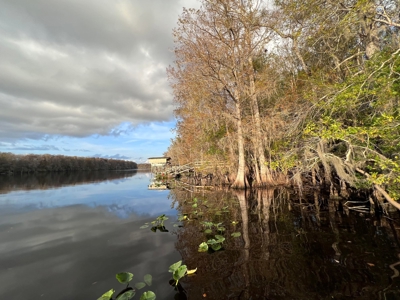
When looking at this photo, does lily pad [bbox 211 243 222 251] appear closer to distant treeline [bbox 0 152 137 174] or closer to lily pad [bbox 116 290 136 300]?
lily pad [bbox 116 290 136 300]

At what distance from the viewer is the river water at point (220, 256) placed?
3.23 meters

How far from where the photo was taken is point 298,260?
4.06 m

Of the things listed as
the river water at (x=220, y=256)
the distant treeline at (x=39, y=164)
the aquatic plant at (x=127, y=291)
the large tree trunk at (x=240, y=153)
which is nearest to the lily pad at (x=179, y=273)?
the river water at (x=220, y=256)

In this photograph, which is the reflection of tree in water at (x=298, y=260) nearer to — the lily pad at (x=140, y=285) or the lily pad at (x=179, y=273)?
the lily pad at (x=179, y=273)

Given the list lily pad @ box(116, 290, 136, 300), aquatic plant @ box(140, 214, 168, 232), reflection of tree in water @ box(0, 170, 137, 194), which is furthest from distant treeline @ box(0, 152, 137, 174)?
lily pad @ box(116, 290, 136, 300)

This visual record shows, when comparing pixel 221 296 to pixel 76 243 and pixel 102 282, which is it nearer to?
pixel 102 282

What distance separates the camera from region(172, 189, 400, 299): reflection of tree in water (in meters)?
3.09

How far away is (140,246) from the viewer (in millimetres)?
5355

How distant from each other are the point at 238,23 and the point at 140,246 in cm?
1786

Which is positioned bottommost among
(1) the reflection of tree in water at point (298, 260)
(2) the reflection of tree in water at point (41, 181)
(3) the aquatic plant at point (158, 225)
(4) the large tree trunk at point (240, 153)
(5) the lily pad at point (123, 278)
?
(3) the aquatic plant at point (158, 225)

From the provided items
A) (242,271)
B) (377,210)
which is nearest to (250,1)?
(377,210)

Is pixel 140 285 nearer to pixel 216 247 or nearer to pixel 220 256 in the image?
pixel 220 256

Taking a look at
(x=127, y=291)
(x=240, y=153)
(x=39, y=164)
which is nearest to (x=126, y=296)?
(x=127, y=291)

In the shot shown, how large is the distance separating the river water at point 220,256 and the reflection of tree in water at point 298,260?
2 cm
